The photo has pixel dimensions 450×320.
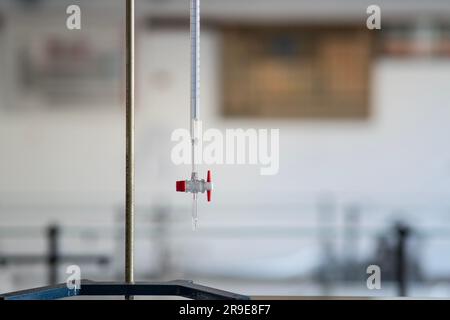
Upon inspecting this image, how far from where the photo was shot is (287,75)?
3.42m

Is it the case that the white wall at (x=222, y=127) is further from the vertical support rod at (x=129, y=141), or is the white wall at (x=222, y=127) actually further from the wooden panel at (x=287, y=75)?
the vertical support rod at (x=129, y=141)

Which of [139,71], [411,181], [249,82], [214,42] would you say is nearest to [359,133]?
[411,181]

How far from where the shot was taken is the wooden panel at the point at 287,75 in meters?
3.41

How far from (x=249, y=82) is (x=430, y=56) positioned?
88 centimetres

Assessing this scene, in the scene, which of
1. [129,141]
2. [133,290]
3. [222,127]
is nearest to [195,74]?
[129,141]

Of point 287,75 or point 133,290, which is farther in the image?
point 287,75

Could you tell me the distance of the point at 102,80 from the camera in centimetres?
345

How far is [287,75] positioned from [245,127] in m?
0.32

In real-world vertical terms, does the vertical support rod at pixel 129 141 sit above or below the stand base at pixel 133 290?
above

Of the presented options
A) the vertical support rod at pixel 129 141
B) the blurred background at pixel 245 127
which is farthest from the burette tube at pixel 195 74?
the blurred background at pixel 245 127

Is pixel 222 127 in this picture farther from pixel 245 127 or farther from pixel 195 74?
pixel 195 74

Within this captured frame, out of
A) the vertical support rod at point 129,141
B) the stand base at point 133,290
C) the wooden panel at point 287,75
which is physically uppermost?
the wooden panel at point 287,75

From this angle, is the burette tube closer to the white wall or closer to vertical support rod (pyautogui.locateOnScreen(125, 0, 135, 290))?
vertical support rod (pyautogui.locateOnScreen(125, 0, 135, 290))

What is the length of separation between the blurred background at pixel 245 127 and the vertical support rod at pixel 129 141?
2684 mm
